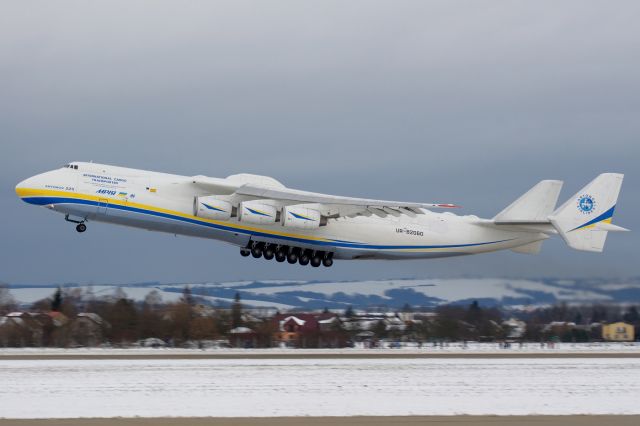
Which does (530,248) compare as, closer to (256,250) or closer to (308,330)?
(256,250)

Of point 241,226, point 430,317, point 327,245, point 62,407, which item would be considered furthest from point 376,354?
point 62,407

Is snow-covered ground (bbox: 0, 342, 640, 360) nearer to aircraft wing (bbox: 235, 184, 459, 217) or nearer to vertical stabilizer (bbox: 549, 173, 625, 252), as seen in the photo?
vertical stabilizer (bbox: 549, 173, 625, 252)

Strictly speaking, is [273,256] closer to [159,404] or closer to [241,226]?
[241,226]

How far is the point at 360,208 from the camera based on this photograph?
28.5 metres

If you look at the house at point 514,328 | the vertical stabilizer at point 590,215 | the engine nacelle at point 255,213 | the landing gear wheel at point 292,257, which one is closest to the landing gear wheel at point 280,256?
the landing gear wheel at point 292,257

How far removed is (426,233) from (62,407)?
50.0ft

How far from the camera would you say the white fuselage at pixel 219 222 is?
26500mm

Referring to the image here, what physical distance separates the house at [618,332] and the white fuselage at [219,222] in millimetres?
5484

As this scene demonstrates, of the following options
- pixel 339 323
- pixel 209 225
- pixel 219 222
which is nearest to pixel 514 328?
pixel 339 323

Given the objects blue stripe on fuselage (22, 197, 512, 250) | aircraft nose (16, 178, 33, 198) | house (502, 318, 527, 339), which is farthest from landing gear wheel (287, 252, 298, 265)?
house (502, 318, 527, 339)

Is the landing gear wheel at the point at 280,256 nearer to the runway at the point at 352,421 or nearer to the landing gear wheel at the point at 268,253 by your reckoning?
the landing gear wheel at the point at 268,253

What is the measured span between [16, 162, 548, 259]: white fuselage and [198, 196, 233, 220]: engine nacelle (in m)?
0.23

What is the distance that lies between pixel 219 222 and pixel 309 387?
863 cm

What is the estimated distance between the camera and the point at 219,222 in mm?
27406
